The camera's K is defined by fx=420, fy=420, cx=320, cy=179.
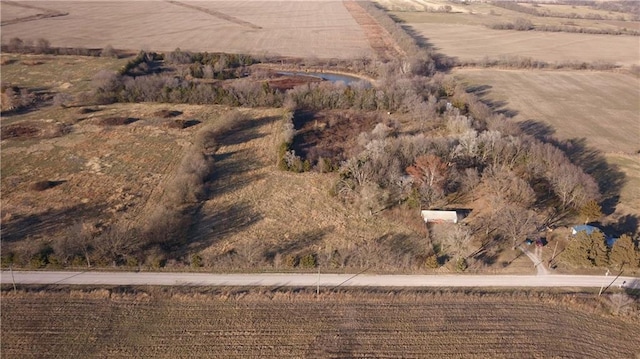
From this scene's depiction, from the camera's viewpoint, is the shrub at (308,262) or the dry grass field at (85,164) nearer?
the shrub at (308,262)

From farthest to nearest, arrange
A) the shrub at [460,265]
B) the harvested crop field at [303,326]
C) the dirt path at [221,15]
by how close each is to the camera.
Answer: the dirt path at [221,15] < the shrub at [460,265] < the harvested crop field at [303,326]

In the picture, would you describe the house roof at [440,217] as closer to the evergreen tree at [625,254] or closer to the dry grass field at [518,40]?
the evergreen tree at [625,254]

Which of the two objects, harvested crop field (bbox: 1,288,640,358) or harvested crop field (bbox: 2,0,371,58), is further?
harvested crop field (bbox: 2,0,371,58)

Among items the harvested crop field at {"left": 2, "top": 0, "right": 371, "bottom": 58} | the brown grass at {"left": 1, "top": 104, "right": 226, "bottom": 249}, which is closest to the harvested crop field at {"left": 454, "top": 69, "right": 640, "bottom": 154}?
the harvested crop field at {"left": 2, "top": 0, "right": 371, "bottom": 58}

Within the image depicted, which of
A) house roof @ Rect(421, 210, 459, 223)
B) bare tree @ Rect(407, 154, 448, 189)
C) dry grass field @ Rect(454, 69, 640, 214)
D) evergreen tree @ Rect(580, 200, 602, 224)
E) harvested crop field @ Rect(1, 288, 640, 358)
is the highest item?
dry grass field @ Rect(454, 69, 640, 214)

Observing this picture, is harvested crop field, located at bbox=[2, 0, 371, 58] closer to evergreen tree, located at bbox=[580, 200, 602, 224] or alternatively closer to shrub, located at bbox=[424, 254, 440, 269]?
evergreen tree, located at bbox=[580, 200, 602, 224]

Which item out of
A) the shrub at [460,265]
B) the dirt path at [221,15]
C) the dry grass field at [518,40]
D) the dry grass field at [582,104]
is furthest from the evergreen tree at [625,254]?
the dirt path at [221,15]
